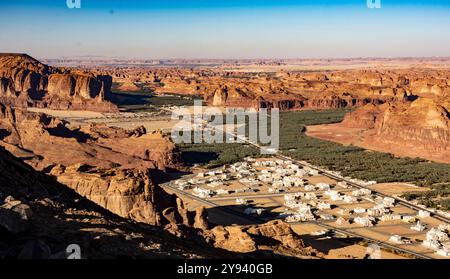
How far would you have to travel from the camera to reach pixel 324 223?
53719mm

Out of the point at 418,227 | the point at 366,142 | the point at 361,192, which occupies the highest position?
the point at 418,227

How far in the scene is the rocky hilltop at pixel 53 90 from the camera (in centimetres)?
17100

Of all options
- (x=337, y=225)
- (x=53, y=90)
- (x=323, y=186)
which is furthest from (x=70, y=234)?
(x=53, y=90)

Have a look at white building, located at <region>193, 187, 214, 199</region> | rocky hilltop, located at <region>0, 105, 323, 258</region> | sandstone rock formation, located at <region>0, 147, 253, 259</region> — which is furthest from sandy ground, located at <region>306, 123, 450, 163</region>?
sandstone rock formation, located at <region>0, 147, 253, 259</region>

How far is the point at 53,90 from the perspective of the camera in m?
177

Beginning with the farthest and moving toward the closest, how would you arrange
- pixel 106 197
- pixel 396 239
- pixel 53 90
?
pixel 53 90 → pixel 396 239 → pixel 106 197

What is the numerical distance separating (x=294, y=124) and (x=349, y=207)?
8216cm

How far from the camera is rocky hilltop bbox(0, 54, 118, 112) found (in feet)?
561

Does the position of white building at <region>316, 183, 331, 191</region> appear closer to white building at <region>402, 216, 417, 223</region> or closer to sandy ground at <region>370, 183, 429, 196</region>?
sandy ground at <region>370, 183, 429, 196</region>

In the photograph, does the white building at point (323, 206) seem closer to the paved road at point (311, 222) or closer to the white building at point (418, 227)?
the paved road at point (311, 222)

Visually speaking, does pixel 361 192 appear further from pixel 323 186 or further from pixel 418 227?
pixel 418 227

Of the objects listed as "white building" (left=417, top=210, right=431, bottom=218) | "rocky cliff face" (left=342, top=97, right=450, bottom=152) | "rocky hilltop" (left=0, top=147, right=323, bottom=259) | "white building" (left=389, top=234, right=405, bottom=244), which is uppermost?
"rocky hilltop" (left=0, top=147, right=323, bottom=259)
